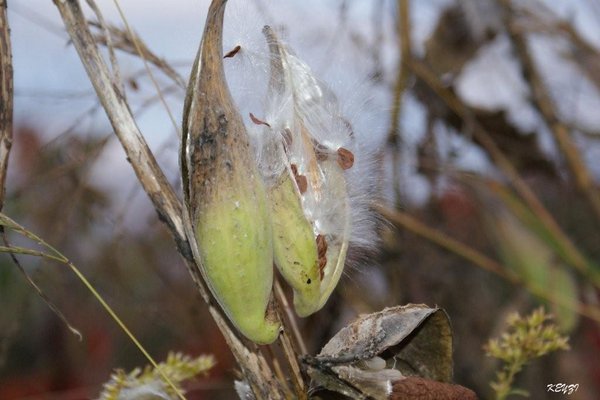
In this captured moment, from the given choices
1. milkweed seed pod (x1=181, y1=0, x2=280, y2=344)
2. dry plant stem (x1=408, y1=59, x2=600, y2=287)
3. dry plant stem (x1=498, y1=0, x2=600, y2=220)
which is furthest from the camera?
dry plant stem (x1=498, y1=0, x2=600, y2=220)

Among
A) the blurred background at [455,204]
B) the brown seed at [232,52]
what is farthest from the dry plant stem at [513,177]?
the brown seed at [232,52]

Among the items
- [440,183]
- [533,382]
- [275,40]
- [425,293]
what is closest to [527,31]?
[440,183]

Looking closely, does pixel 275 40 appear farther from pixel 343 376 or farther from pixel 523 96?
pixel 523 96

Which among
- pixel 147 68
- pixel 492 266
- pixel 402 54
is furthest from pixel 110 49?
pixel 402 54

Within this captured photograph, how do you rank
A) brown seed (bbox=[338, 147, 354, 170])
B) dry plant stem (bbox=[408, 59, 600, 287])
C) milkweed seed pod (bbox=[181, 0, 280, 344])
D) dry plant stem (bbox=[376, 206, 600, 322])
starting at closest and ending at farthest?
1. milkweed seed pod (bbox=[181, 0, 280, 344])
2. brown seed (bbox=[338, 147, 354, 170])
3. dry plant stem (bbox=[376, 206, 600, 322])
4. dry plant stem (bbox=[408, 59, 600, 287])

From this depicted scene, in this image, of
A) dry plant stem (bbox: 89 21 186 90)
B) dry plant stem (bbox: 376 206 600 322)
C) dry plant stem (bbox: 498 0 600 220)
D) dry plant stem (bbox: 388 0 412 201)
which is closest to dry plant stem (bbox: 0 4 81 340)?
dry plant stem (bbox: 89 21 186 90)

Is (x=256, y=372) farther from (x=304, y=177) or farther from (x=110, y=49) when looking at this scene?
(x=110, y=49)

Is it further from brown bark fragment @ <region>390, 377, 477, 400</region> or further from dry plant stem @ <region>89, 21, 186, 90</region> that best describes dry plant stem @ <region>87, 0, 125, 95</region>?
brown bark fragment @ <region>390, 377, 477, 400</region>

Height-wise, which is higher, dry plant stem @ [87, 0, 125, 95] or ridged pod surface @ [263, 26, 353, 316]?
dry plant stem @ [87, 0, 125, 95]
